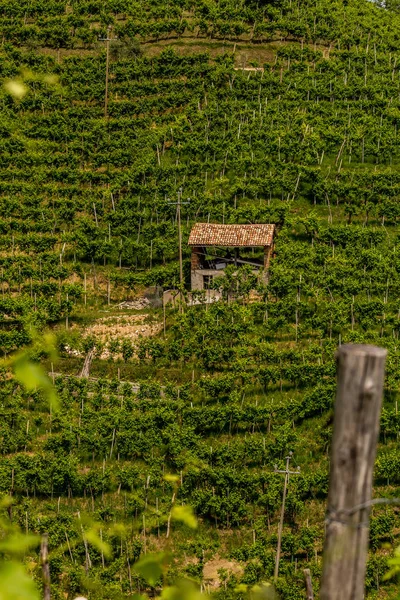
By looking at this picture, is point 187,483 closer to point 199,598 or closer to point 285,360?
point 285,360

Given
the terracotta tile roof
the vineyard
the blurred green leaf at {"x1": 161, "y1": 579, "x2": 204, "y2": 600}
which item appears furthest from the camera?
the terracotta tile roof

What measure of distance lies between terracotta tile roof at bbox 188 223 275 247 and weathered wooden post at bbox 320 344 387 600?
27.0m

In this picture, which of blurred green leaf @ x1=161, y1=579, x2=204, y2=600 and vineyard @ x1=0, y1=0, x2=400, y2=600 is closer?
blurred green leaf @ x1=161, y1=579, x2=204, y2=600

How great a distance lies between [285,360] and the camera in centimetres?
2541

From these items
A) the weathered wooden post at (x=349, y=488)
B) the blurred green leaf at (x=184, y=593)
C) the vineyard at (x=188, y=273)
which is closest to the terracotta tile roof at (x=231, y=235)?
the vineyard at (x=188, y=273)

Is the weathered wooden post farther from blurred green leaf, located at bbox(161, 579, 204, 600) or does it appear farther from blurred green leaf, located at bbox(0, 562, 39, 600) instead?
blurred green leaf, located at bbox(0, 562, 39, 600)

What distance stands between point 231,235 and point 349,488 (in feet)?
91.4

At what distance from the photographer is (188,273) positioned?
31312 mm

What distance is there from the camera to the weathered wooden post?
10.6 ft

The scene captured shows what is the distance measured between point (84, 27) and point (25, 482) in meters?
32.8

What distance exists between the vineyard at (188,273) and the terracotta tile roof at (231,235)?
2.87ft

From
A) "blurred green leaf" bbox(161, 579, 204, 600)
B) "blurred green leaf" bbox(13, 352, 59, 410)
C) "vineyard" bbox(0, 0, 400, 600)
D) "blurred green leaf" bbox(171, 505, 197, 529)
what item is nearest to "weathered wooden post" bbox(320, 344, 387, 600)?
"blurred green leaf" bbox(171, 505, 197, 529)

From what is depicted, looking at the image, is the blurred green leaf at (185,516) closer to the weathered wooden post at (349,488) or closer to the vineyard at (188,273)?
the weathered wooden post at (349,488)

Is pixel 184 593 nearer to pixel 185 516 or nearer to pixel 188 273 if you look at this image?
pixel 185 516
